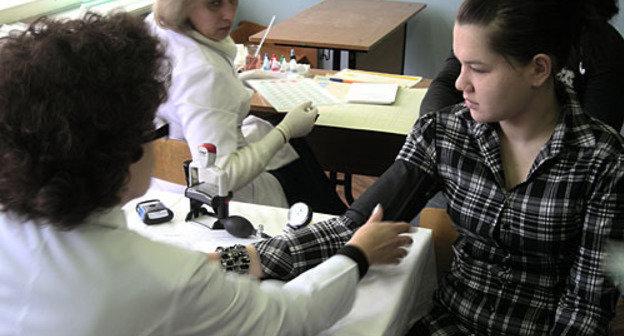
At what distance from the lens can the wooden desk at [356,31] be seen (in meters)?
3.22

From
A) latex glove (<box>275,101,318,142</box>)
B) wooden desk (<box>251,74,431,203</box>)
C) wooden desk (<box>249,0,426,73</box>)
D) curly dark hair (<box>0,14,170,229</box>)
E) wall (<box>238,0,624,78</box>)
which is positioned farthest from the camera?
wall (<box>238,0,624,78</box>)

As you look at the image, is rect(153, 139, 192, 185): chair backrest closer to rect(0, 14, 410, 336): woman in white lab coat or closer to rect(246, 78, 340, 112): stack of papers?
rect(246, 78, 340, 112): stack of papers

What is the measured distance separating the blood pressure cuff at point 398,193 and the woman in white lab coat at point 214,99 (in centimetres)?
52

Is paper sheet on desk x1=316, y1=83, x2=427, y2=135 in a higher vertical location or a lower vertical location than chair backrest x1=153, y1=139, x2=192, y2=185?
lower

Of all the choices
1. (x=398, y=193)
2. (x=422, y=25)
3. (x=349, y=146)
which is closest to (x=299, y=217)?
(x=398, y=193)

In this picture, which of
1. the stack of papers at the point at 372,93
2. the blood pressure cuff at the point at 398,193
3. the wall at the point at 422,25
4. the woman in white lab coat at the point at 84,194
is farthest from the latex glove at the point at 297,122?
the wall at the point at 422,25

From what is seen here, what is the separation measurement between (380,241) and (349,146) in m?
A: 1.34

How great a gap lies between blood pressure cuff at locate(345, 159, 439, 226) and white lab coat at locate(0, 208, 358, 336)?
0.53 metres

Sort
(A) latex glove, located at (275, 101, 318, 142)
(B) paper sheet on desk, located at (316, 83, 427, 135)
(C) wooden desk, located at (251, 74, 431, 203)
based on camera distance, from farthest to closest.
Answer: (C) wooden desk, located at (251, 74, 431, 203) → (B) paper sheet on desk, located at (316, 83, 427, 135) → (A) latex glove, located at (275, 101, 318, 142)

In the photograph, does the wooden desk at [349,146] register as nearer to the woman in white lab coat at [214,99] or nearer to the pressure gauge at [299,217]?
the woman in white lab coat at [214,99]

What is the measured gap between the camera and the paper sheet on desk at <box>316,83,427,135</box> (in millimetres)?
2162

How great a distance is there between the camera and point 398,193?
1331mm

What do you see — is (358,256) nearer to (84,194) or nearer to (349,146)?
(84,194)

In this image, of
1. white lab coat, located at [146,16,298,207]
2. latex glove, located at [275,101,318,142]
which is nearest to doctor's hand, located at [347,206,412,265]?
white lab coat, located at [146,16,298,207]
